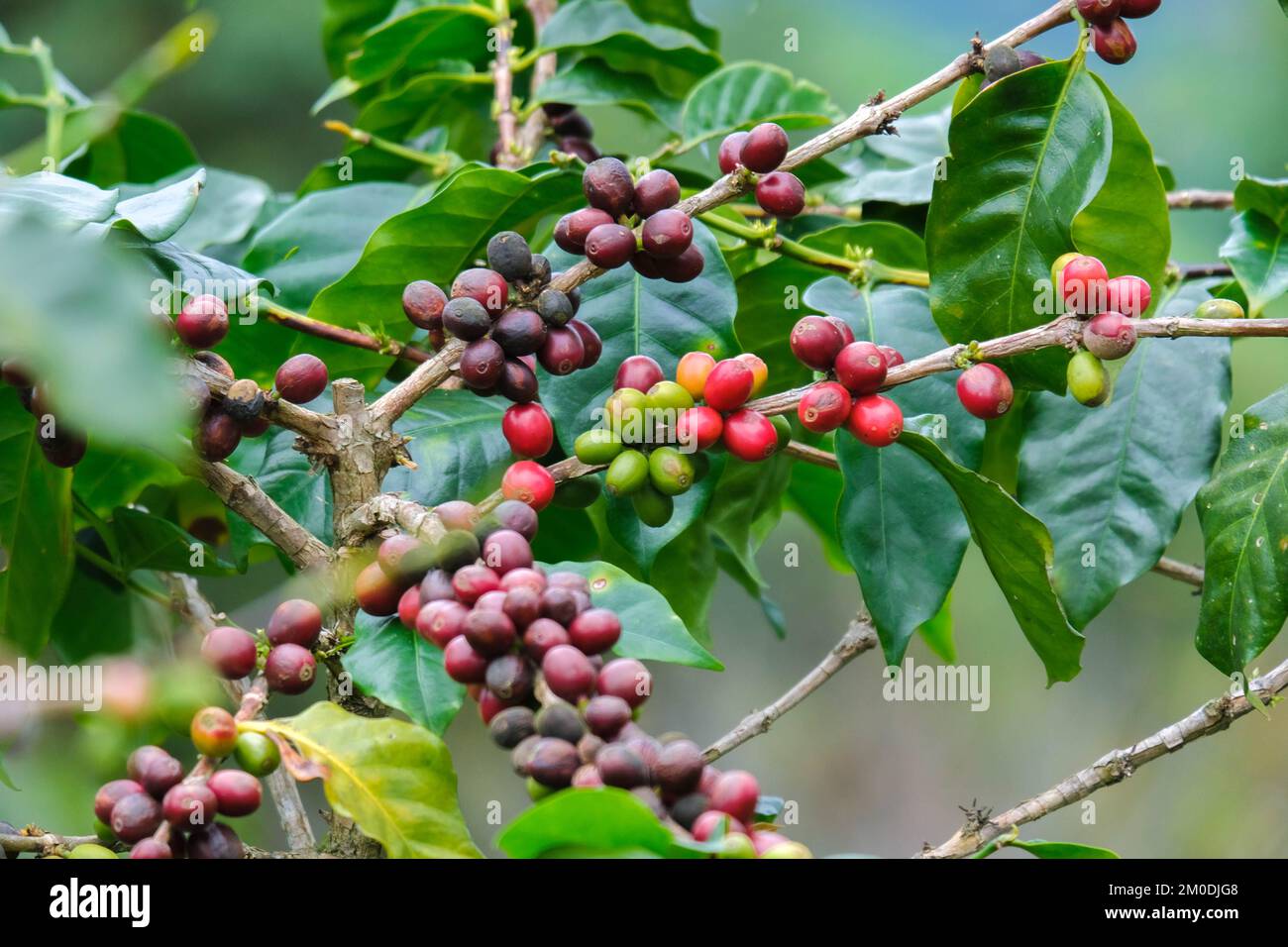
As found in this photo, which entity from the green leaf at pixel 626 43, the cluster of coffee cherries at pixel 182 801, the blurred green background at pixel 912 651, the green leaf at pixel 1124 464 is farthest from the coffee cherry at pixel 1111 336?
the blurred green background at pixel 912 651

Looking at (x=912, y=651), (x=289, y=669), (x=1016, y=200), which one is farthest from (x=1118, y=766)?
(x=912, y=651)

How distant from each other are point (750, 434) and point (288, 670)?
262 mm

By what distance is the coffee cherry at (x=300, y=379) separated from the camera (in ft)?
2.12

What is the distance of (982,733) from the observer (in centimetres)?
340

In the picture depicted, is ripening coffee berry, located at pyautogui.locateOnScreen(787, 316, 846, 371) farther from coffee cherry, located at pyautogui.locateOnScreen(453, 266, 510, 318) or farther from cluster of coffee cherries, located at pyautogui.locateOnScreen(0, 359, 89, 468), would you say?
cluster of coffee cherries, located at pyautogui.locateOnScreen(0, 359, 89, 468)

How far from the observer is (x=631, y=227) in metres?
0.71

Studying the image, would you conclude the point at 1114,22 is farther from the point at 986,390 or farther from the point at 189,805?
the point at 189,805

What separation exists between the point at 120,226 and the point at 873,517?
0.46m

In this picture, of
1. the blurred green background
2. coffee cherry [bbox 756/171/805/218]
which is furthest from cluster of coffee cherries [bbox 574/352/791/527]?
the blurred green background

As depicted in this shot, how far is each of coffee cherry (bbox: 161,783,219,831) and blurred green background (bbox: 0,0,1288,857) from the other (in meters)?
2.24

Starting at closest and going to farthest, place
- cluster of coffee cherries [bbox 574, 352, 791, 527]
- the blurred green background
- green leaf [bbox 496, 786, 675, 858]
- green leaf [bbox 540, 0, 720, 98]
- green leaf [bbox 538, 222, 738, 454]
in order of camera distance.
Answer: green leaf [bbox 496, 786, 675, 858]
cluster of coffee cherries [bbox 574, 352, 791, 527]
green leaf [bbox 538, 222, 738, 454]
green leaf [bbox 540, 0, 720, 98]
the blurred green background

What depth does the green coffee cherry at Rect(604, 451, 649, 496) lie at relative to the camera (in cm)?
65

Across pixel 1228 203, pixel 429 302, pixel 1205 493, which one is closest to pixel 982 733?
pixel 1228 203

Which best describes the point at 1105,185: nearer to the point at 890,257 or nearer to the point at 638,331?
the point at 890,257
